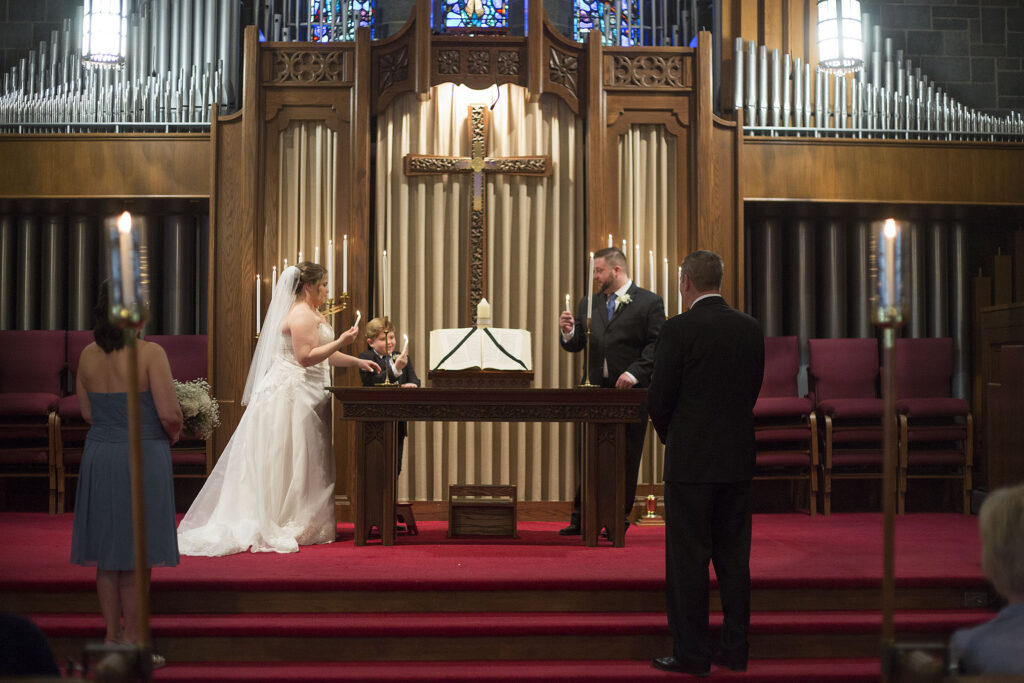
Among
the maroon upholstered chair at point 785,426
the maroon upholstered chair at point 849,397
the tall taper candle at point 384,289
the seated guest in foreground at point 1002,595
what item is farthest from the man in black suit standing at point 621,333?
the seated guest in foreground at point 1002,595

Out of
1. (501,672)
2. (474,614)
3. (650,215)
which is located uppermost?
(650,215)

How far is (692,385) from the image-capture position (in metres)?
4.01

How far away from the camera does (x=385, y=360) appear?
645 centimetres

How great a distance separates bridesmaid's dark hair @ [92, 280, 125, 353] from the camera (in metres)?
3.88

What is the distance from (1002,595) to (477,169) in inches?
218

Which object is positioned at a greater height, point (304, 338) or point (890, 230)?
point (890, 230)

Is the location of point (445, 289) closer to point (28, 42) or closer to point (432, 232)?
point (432, 232)

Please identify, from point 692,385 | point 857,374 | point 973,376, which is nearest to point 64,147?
point 692,385

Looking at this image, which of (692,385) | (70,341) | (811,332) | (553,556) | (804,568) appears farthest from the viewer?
(811,332)

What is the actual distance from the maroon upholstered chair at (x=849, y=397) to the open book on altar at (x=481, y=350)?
2802 mm

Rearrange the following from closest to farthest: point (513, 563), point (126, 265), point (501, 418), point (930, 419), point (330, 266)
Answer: point (126, 265)
point (513, 563)
point (501, 418)
point (330, 266)
point (930, 419)

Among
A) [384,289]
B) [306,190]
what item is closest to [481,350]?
[384,289]

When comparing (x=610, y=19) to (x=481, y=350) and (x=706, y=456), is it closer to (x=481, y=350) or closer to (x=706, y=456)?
(x=481, y=350)

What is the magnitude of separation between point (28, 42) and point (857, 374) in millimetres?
7352
